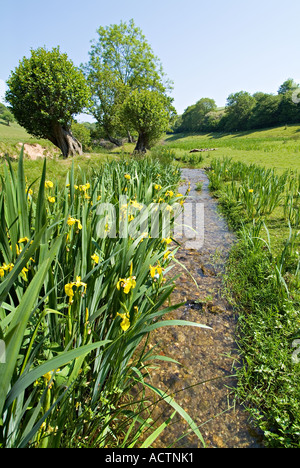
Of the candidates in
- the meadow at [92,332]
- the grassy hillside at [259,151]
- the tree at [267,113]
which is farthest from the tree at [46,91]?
the tree at [267,113]

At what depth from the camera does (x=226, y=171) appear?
5.96 metres

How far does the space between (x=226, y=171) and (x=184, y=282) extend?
457 cm

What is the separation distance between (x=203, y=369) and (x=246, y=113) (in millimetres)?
55189

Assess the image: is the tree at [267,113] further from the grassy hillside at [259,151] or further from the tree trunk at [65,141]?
the tree trunk at [65,141]

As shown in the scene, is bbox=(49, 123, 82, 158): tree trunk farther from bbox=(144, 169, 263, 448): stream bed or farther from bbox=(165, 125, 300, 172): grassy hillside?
bbox=(144, 169, 263, 448): stream bed

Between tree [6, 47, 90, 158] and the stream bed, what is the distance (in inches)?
325

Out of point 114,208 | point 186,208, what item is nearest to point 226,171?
point 186,208

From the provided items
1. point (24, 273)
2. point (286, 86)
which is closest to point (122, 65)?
point (24, 273)

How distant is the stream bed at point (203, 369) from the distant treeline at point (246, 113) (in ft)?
107

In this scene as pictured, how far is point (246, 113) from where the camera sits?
1823 inches

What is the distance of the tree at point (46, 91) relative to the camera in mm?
7465

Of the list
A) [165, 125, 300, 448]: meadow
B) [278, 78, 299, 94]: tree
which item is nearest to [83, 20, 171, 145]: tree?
[165, 125, 300, 448]: meadow
